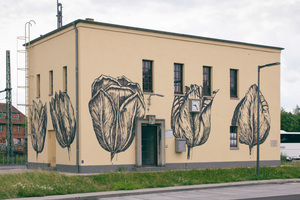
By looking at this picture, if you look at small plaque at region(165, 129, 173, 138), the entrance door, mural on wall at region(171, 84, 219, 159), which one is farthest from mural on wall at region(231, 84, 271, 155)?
the entrance door

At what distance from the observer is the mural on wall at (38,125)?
2861 centimetres

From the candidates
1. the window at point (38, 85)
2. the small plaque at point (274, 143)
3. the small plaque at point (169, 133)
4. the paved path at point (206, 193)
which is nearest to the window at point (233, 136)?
the small plaque at point (274, 143)

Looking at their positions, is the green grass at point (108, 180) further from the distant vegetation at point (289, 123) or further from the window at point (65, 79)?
the distant vegetation at point (289, 123)

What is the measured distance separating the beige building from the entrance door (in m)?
0.06

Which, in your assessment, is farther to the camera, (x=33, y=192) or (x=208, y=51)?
Answer: (x=208, y=51)

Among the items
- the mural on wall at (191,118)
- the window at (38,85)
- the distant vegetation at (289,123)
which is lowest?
the distant vegetation at (289,123)

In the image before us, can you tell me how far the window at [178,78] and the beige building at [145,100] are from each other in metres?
0.06

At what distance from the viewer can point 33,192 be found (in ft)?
56.9

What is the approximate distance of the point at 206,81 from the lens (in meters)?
29.6

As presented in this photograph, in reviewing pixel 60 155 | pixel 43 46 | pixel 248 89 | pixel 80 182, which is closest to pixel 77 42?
pixel 43 46

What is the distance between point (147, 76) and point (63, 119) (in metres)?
5.63

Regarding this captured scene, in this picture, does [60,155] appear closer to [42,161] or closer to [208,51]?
[42,161]

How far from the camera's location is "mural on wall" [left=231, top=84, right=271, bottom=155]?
30.5 meters

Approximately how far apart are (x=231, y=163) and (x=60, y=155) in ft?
37.0
